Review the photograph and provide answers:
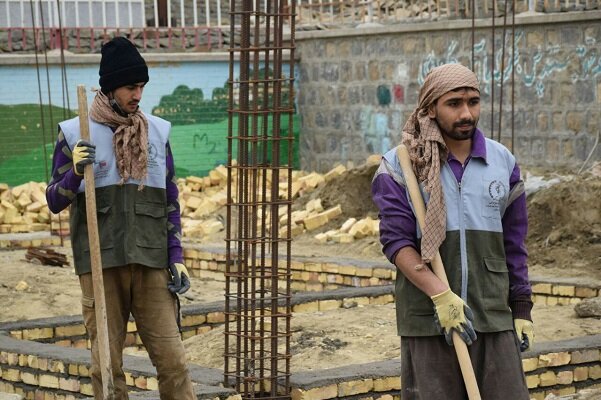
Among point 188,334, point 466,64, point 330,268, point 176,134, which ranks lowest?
point 176,134

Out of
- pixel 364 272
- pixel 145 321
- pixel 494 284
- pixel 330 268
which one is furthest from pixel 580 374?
pixel 330 268

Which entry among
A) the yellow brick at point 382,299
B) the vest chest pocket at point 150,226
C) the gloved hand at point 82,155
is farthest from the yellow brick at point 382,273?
the gloved hand at point 82,155

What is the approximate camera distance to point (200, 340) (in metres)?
8.41

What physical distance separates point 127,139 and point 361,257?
7.78m

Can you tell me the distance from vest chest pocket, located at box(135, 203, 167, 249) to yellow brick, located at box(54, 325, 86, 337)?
331 cm

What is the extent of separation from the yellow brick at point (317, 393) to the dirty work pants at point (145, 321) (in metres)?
1.19

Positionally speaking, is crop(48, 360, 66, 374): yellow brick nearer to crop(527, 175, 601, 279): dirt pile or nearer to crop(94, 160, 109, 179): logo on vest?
crop(94, 160, 109, 179): logo on vest

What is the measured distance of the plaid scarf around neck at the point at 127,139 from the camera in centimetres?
568

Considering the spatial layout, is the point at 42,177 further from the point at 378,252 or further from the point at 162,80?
the point at 378,252

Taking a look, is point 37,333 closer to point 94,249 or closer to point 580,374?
point 580,374

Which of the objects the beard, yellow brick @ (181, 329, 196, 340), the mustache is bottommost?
yellow brick @ (181, 329, 196, 340)

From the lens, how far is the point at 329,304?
9.56 m

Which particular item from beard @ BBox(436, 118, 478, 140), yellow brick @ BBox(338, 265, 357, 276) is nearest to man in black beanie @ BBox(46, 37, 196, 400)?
beard @ BBox(436, 118, 478, 140)

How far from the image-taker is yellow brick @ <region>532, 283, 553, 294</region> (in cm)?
1012
